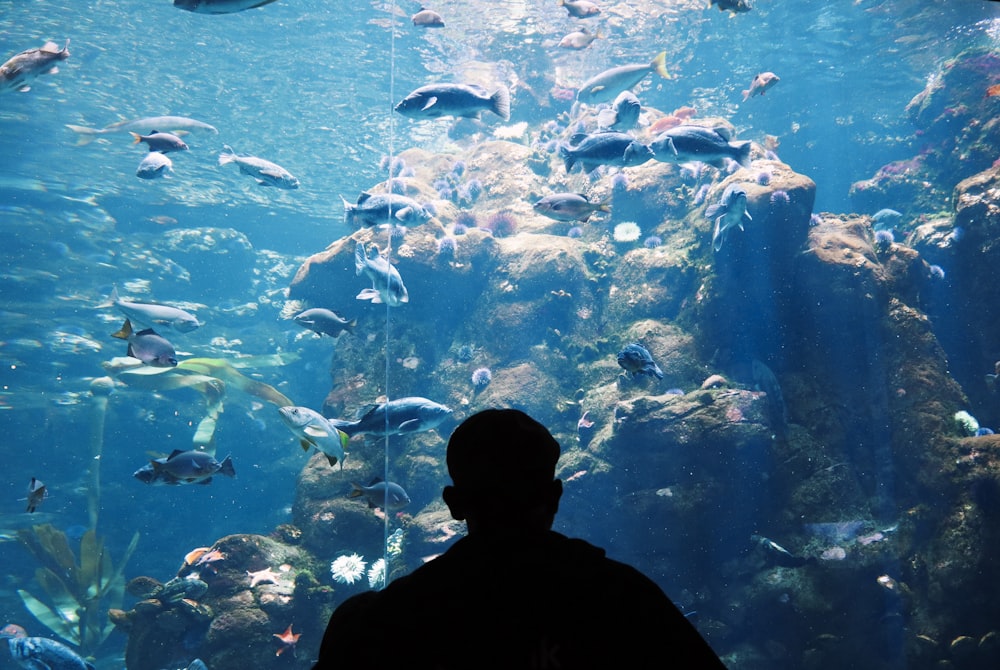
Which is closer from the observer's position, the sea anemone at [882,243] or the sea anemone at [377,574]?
the sea anemone at [377,574]

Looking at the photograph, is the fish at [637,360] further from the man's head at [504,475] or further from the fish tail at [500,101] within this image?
the man's head at [504,475]

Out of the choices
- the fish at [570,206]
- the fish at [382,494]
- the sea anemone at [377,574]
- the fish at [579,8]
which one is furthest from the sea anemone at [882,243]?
the sea anemone at [377,574]

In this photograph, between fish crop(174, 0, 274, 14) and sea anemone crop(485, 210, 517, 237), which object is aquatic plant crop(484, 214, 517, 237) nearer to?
sea anemone crop(485, 210, 517, 237)

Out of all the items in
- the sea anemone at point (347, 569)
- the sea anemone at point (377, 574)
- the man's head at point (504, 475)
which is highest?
the man's head at point (504, 475)

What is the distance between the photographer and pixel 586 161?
6969mm

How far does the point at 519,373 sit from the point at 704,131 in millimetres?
6426

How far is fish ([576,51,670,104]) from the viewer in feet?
28.1

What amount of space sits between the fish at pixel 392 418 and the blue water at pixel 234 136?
15740 mm

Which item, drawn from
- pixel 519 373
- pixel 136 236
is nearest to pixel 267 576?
pixel 519 373

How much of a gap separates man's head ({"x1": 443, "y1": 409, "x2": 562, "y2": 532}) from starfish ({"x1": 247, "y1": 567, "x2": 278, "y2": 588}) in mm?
7583

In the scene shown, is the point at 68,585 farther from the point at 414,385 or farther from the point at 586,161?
the point at 586,161

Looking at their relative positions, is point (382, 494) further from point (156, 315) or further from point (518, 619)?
point (518, 619)

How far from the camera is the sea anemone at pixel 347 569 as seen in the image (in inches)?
313

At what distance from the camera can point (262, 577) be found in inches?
288
